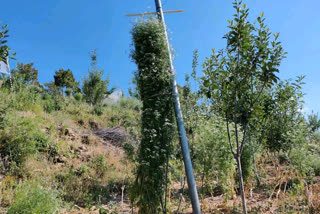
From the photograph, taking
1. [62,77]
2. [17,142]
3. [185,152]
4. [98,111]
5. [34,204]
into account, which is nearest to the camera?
[34,204]

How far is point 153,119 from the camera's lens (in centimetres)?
299

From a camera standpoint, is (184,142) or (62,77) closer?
(184,142)

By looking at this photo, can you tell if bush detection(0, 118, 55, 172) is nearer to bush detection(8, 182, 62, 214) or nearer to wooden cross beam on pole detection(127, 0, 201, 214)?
bush detection(8, 182, 62, 214)

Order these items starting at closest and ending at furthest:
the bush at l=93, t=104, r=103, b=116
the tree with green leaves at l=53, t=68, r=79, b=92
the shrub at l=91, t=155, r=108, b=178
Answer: the shrub at l=91, t=155, r=108, b=178 → the bush at l=93, t=104, r=103, b=116 → the tree with green leaves at l=53, t=68, r=79, b=92

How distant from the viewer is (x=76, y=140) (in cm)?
657

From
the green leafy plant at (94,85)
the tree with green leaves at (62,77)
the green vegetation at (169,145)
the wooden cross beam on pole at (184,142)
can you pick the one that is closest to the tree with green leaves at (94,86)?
the green leafy plant at (94,85)

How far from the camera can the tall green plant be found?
291 cm

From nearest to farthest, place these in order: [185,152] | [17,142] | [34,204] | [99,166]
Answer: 1. [34,204]
2. [185,152]
3. [17,142]
4. [99,166]

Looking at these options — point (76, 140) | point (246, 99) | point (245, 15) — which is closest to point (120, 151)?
point (76, 140)

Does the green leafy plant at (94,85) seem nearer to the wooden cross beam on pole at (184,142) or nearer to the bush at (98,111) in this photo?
the bush at (98,111)

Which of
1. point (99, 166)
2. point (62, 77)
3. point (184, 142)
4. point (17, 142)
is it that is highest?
point (62, 77)

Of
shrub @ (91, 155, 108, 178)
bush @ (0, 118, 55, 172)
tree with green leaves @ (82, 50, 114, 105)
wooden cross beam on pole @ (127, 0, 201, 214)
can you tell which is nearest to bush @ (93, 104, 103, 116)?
tree with green leaves @ (82, 50, 114, 105)

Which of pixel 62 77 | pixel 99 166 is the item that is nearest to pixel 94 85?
pixel 99 166

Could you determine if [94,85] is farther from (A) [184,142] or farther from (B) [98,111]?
(A) [184,142]
